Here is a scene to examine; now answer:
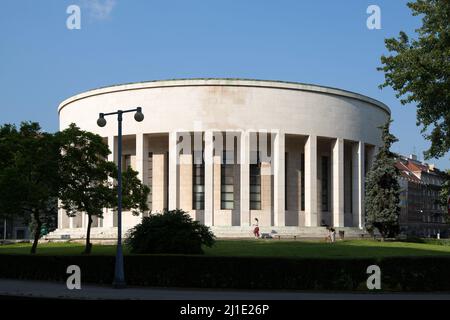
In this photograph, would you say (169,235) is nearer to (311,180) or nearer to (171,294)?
(171,294)

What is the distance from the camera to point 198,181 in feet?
212

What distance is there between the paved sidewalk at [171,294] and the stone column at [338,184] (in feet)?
138

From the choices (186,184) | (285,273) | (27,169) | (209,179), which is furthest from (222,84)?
(285,273)

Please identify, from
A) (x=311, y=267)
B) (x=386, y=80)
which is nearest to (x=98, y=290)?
(x=311, y=267)

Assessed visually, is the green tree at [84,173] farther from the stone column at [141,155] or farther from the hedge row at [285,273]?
the stone column at [141,155]

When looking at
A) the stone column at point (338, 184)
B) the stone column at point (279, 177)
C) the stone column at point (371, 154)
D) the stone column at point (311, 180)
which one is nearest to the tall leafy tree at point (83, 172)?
the stone column at point (279, 177)

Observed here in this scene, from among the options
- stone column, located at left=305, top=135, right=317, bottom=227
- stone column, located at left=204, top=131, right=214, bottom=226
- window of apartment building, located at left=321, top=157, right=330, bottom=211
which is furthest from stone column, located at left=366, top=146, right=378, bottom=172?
stone column, located at left=204, top=131, right=214, bottom=226

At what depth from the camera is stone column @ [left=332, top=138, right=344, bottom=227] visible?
217 feet

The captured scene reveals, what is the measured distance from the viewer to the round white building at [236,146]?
6191 centimetres

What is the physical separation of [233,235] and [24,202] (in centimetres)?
2576

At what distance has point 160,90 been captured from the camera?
63.7 m

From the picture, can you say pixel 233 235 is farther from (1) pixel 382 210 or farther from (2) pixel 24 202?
(2) pixel 24 202

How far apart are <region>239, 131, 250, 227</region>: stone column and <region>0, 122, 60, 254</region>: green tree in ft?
84.7

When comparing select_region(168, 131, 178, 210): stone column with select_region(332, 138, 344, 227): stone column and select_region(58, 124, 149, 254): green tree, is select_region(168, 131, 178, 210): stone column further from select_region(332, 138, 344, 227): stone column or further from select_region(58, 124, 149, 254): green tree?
select_region(58, 124, 149, 254): green tree
